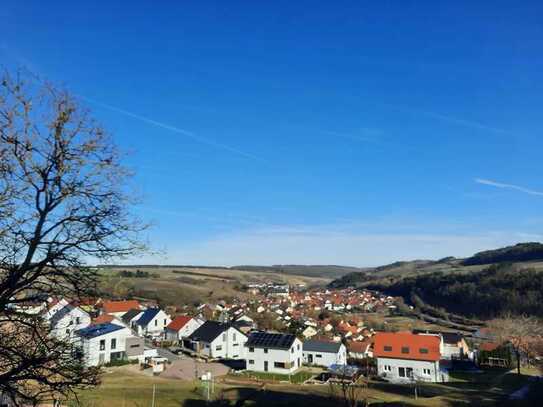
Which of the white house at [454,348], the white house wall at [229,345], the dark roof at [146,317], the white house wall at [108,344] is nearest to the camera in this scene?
the white house wall at [108,344]

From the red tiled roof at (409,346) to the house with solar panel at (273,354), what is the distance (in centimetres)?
919

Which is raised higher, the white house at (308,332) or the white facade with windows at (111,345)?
the white facade with windows at (111,345)

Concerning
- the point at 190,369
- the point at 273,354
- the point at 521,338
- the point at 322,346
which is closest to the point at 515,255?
the point at 521,338

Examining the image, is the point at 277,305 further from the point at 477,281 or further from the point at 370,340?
the point at 477,281

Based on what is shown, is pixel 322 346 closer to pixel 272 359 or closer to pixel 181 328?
pixel 272 359

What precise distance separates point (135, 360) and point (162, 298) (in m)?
58.6

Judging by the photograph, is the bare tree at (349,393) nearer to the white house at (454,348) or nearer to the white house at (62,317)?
the white house at (62,317)

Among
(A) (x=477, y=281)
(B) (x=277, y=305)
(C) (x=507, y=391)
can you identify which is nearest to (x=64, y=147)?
(C) (x=507, y=391)

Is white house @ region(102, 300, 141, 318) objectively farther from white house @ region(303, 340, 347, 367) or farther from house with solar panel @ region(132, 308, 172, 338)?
white house @ region(303, 340, 347, 367)

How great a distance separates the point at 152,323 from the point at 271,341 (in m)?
24.7

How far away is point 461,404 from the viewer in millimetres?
28141

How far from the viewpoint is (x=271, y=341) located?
48.6 metres

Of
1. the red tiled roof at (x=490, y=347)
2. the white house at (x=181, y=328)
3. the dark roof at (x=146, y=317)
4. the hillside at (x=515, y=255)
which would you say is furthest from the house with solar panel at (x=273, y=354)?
the hillside at (x=515, y=255)

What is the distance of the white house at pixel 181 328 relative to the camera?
61625 mm
